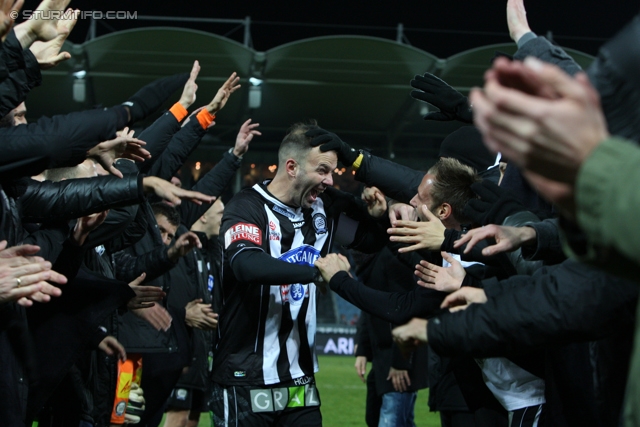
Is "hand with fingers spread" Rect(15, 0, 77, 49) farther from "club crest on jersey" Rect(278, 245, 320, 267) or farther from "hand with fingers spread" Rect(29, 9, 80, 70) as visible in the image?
"club crest on jersey" Rect(278, 245, 320, 267)

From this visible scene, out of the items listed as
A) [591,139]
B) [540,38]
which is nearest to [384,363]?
[540,38]

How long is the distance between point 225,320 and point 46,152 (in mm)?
1722

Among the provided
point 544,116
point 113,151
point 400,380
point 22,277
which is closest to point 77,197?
point 113,151

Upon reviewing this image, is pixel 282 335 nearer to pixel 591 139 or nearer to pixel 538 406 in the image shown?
pixel 538 406

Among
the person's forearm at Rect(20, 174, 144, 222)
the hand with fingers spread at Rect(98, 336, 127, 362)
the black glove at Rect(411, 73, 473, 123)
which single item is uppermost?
the black glove at Rect(411, 73, 473, 123)

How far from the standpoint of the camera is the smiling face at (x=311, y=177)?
14.3 ft

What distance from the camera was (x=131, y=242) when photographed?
5.02 metres

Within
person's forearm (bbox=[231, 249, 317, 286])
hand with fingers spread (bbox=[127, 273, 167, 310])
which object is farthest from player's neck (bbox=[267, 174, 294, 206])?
hand with fingers spread (bbox=[127, 273, 167, 310])

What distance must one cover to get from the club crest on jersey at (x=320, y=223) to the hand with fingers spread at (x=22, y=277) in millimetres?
1900

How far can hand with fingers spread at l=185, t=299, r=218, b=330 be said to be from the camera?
5.64 m

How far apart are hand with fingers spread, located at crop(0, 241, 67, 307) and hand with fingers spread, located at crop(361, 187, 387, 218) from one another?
223 centimetres

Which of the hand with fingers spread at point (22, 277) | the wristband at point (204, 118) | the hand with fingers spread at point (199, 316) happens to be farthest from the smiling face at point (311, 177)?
the hand with fingers spread at point (22, 277)

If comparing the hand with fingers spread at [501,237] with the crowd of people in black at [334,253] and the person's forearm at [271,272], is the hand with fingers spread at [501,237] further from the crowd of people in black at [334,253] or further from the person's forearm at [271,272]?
the person's forearm at [271,272]

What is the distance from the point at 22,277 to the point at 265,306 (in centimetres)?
168
